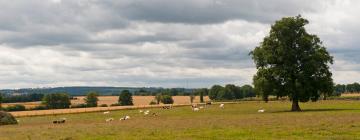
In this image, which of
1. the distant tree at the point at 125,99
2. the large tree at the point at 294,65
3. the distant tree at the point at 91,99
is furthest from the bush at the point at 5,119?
the distant tree at the point at 125,99

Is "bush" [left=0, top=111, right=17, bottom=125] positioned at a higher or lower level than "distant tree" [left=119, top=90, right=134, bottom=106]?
lower

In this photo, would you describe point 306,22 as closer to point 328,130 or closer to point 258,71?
point 258,71

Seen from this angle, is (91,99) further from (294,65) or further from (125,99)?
(294,65)

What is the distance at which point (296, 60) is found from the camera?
239 feet

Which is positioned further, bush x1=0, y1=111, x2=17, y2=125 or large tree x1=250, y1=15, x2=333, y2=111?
large tree x1=250, y1=15, x2=333, y2=111

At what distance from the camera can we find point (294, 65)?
236 ft

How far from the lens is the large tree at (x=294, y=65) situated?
2805 inches

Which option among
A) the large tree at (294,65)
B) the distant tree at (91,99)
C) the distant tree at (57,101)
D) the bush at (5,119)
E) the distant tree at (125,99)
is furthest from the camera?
the distant tree at (125,99)

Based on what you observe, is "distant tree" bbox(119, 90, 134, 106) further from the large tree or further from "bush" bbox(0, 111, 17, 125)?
"bush" bbox(0, 111, 17, 125)

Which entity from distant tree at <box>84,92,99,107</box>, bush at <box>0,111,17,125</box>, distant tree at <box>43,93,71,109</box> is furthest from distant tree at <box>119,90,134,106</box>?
bush at <box>0,111,17,125</box>

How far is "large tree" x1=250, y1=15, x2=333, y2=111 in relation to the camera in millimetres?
71250

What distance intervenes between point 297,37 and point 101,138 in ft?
155

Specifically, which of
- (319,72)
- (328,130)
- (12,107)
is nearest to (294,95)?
(319,72)

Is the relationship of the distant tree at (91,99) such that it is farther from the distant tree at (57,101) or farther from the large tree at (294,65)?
the large tree at (294,65)
